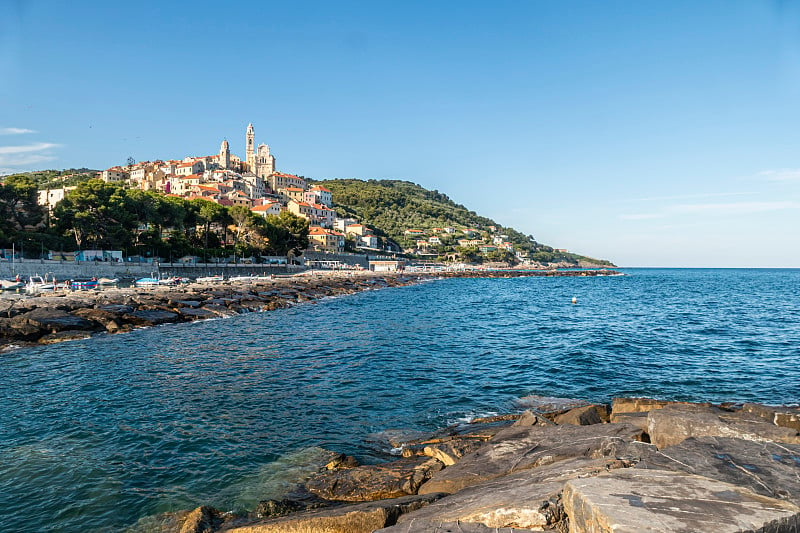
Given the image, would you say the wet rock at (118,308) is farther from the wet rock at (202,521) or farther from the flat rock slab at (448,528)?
the flat rock slab at (448,528)

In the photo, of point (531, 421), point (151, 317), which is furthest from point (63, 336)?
point (531, 421)

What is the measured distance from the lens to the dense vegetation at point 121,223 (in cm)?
5438

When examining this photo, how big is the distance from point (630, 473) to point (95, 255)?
66339mm

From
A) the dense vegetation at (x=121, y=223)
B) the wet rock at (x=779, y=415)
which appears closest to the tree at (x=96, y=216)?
the dense vegetation at (x=121, y=223)

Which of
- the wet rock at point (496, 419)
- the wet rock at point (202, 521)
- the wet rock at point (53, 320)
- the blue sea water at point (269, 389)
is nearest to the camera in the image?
the wet rock at point (202, 521)

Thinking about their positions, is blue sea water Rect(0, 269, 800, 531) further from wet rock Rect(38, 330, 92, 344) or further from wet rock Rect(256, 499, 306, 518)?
wet rock Rect(38, 330, 92, 344)

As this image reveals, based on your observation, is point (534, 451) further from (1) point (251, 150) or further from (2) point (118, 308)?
(1) point (251, 150)

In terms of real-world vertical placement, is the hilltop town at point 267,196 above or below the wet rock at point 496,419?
above

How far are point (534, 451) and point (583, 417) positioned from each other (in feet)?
9.06

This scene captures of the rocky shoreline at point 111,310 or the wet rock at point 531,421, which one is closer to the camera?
the wet rock at point 531,421

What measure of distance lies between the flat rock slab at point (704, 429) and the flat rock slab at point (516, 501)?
2.22 metres

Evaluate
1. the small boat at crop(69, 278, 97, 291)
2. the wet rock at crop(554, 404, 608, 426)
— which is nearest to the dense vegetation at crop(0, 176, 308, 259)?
the small boat at crop(69, 278, 97, 291)

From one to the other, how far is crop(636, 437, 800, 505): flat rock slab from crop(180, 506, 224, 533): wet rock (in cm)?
641

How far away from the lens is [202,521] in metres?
6.85
